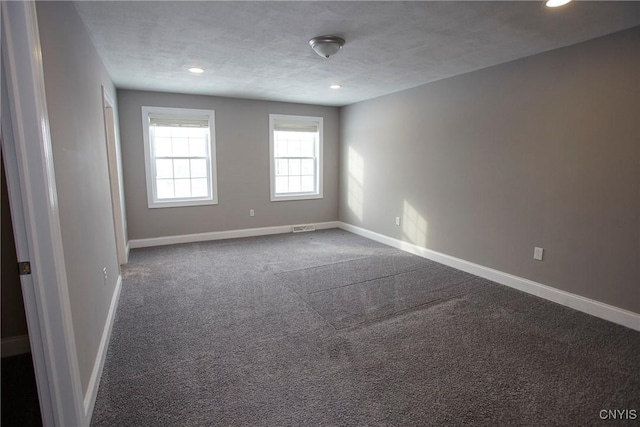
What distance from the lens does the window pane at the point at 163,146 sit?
5.11 metres

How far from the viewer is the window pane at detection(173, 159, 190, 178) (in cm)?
529

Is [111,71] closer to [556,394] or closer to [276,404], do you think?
[276,404]

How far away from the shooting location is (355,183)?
609 cm

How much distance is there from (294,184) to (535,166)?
3.94 m

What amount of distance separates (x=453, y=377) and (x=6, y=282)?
3088 millimetres

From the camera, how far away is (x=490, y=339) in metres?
2.53

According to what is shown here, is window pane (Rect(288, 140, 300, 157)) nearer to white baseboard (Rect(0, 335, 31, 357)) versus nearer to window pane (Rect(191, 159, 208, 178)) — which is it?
window pane (Rect(191, 159, 208, 178))

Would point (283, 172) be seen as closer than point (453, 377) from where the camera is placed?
No

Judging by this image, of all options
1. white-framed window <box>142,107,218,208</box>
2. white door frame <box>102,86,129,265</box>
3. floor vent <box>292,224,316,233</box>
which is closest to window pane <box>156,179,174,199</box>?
white-framed window <box>142,107,218,208</box>

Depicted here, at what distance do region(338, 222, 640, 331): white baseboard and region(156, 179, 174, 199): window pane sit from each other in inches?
145

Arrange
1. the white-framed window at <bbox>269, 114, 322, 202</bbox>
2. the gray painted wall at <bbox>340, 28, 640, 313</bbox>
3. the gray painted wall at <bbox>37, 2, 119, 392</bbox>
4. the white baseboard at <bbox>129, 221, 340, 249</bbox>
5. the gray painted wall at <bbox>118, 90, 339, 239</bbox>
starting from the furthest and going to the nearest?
the white-framed window at <bbox>269, 114, 322, 202</bbox> < the white baseboard at <bbox>129, 221, 340, 249</bbox> < the gray painted wall at <bbox>118, 90, 339, 239</bbox> < the gray painted wall at <bbox>340, 28, 640, 313</bbox> < the gray painted wall at <bbox>37, 2, 119, 392</bbox>

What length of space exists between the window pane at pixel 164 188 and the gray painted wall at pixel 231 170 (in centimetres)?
21

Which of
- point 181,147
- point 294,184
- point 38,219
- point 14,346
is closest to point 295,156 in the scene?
point 294,184

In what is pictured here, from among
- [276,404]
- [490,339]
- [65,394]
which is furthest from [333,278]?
[65,394]
